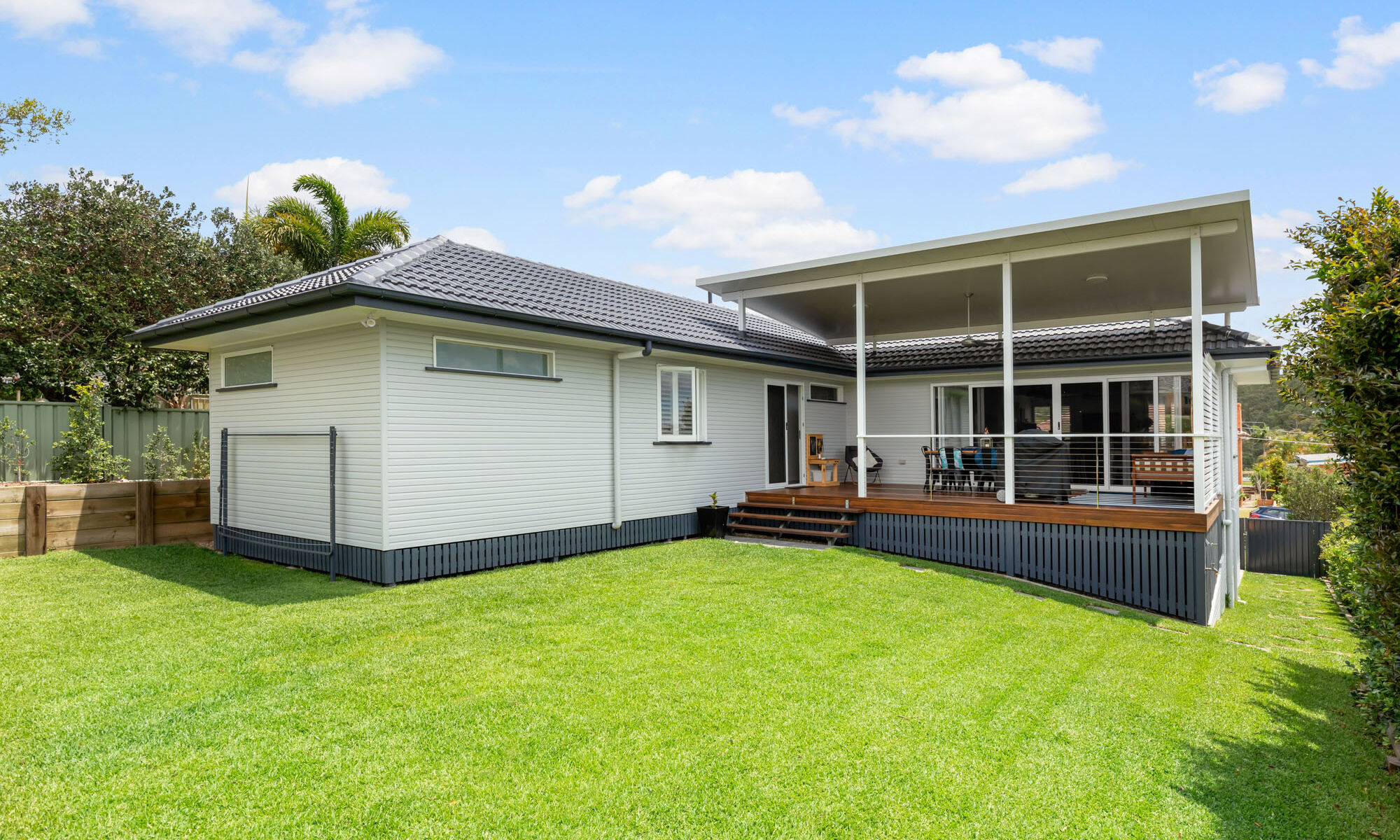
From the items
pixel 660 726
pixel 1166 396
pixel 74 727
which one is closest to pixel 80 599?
pixel 74 727

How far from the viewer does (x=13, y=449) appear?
1132 centimetres

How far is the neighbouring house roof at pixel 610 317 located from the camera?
7.92 metres

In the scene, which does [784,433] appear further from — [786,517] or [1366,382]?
[1366,382]

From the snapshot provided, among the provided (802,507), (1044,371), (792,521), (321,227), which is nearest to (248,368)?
(792,521)

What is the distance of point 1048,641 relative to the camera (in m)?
6.41

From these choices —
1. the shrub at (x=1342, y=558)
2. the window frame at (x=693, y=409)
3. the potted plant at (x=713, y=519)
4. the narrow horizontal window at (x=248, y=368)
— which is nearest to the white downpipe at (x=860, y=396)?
the potted plant at (x=713, y=519)

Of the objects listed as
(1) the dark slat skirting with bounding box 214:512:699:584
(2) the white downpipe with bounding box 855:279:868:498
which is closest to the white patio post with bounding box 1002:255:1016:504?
(2) the white downpipe with bounding box 855:279:868:498

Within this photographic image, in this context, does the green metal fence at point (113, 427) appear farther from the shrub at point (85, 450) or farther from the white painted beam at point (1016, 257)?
the white painted beam at point (1016, 257)

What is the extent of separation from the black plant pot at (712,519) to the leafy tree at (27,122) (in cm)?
1373

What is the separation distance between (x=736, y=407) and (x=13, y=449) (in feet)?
37.4

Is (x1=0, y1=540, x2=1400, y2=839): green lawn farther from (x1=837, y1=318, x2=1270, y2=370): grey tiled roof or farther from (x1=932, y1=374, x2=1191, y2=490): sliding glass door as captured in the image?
(x1=932, y1=374, x2=1191, y2=490): sliding glass door

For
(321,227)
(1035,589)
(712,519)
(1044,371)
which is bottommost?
(1035,589)

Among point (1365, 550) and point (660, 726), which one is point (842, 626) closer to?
point (660, 726)

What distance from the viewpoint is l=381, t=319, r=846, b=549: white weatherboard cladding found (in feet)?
26.2
